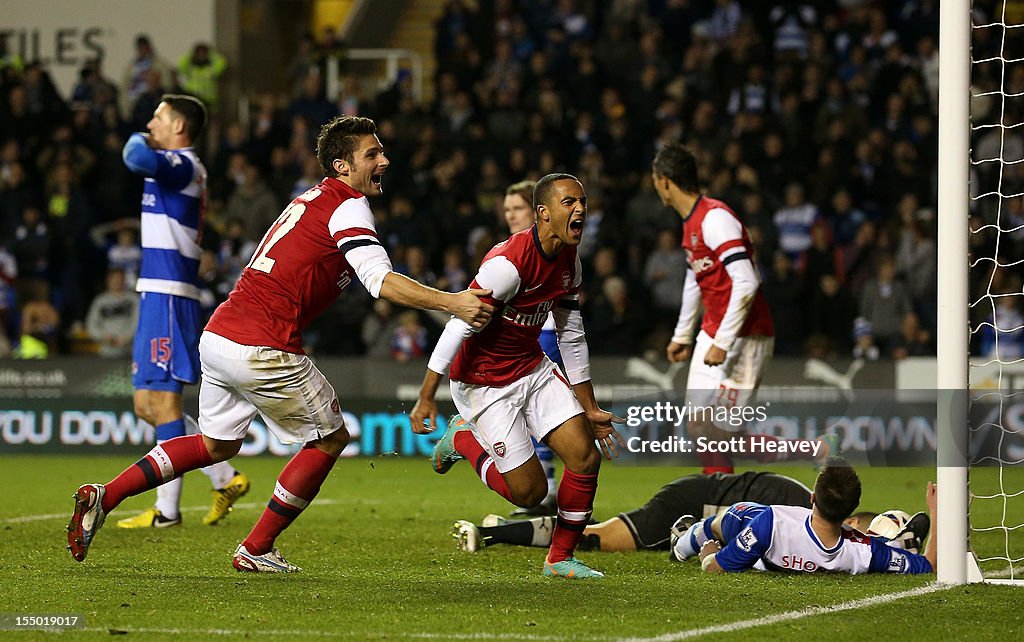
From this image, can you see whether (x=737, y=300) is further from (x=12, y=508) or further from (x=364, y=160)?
(x=12, y=508)

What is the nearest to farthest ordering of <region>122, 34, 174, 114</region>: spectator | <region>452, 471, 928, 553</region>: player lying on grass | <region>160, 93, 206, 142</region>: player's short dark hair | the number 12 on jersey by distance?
the number 12 on jersey < <region>452, 471, 928, 553</region>: player lying on grass < <region>160, 93, 206, 142</region>: player's short dark hair < <region>122, 34, 174, 114</region>: spectator

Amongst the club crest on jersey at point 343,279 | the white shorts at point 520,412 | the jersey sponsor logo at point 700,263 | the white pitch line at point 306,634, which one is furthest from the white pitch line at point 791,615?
the jersey sponsor logo at point 700,263

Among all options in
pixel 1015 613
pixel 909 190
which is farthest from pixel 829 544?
pixel 909 190

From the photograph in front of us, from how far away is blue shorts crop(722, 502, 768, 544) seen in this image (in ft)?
24.3

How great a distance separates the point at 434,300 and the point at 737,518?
211 cm

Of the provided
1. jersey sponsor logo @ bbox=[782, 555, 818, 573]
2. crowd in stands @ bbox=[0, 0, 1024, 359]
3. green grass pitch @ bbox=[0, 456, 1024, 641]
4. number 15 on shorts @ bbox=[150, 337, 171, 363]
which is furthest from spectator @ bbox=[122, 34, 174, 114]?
jersey sponsor logo @ bbox=[782, 555, 818, 573]

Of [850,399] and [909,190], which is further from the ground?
[909,190]

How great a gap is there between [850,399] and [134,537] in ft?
28.8

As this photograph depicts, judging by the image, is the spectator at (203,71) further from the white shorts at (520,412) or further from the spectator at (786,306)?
the white shorts at (520,412)

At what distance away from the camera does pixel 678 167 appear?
30.8ft

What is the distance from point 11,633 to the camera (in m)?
5.55

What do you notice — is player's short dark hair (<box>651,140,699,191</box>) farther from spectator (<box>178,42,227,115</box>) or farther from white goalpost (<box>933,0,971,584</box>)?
spectator (<box>178,42,227,115</box>)

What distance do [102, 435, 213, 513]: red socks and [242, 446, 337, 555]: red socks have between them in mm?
387

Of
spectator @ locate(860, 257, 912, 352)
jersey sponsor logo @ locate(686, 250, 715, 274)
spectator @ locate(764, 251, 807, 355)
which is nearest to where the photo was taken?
jersey sponsor logo @ locate(686, 250, 715, 274)
